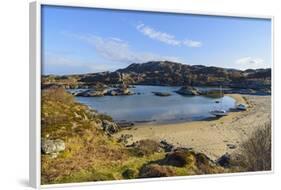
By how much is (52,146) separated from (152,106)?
120cm

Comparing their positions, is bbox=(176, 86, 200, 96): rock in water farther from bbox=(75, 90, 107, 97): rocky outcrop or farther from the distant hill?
bbox=(75, 90, 107, 97): rocky outcrop

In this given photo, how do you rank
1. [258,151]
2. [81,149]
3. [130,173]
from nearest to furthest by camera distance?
[81,149]
[130,173]
[258,151]

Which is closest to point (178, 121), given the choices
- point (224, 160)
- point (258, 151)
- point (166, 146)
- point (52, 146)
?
point (166, 146)

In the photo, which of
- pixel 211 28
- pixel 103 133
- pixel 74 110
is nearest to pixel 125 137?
pixel 103 133

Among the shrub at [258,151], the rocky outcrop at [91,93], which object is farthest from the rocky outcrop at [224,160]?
the rocky outcrop at [91,93]

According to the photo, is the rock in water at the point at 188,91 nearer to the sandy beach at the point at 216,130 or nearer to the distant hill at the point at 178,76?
the distant hill at the point at 178,76

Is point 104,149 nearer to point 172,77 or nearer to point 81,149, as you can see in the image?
point 81,149

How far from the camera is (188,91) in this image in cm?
630

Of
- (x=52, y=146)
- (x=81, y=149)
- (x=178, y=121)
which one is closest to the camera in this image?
(x=52, y=146)

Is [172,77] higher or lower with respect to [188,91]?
higher

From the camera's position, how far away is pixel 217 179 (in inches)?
251

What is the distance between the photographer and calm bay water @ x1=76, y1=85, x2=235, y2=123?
5914 mm

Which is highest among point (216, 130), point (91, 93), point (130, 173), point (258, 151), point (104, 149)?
point (91, 93)

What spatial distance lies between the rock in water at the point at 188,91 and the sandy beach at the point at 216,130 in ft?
1.08
